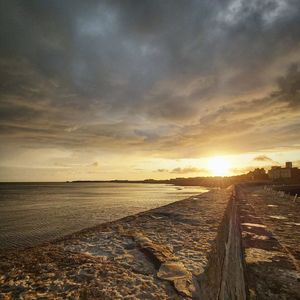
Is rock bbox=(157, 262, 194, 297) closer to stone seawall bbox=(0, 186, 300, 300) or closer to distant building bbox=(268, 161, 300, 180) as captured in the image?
stone seawall bbox=(0, 186, 300, 300)

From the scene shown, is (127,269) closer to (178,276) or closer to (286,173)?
(178,276)

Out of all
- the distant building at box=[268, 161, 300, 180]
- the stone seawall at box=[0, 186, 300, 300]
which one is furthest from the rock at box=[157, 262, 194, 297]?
the distant building at box=[268, 161, 300, 180]

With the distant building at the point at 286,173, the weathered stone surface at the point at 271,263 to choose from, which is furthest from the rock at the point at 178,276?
the distant building at the point at 286,173

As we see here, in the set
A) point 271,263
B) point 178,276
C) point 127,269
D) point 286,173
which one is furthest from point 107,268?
point 286,173

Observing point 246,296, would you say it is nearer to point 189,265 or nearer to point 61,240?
point 189,265

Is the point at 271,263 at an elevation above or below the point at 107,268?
below

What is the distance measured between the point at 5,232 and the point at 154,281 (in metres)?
17.3

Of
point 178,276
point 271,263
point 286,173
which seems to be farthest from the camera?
point 286,173

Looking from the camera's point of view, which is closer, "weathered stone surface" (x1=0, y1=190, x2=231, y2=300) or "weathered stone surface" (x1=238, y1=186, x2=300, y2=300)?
"weathered stone surface" (x1=0, y1=190, x2=231, y2=300)

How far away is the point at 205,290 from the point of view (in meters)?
2.26

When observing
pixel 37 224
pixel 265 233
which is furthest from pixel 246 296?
pixel 37 224

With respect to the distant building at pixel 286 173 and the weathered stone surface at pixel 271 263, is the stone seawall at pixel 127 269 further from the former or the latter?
the distant building at pixel 286 173

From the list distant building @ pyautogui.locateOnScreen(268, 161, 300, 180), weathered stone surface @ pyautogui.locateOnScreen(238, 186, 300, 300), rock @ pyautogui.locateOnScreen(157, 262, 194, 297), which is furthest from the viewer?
distant building @ pyautogui.locateOnScreen(268, 161, 300, 180)

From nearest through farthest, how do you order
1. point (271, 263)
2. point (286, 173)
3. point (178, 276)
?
point (178, 276) < point (271, 263) < point (286, 173)
